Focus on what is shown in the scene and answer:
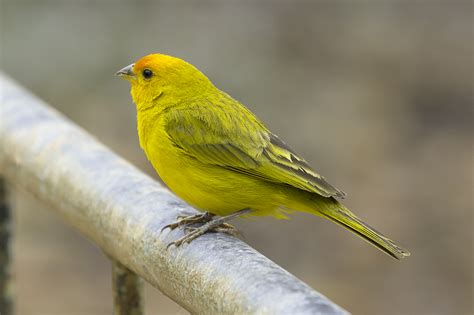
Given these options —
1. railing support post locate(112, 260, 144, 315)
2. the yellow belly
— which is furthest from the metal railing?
the yellow belly

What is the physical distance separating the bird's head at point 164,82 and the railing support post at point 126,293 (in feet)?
3.04

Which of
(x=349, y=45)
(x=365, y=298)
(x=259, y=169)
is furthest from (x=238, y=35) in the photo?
(x=259, y=169)

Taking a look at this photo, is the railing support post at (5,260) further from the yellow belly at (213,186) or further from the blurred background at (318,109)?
the blurred background at (318,109)

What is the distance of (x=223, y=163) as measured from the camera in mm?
4074

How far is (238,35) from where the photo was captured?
994cm

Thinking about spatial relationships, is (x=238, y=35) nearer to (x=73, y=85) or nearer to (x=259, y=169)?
(x=73, y=85)

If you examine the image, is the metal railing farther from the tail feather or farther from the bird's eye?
the tail feather

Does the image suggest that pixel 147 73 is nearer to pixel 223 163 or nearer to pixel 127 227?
pixel 223 163

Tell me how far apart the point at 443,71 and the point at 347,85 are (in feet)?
3.24

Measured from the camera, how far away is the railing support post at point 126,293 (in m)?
3.84

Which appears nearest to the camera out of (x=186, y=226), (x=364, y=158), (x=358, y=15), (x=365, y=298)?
(x=186, y=226)

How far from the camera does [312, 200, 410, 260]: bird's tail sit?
3629 millimetres

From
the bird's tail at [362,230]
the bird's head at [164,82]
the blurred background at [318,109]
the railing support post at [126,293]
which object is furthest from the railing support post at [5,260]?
the blurred background at [318,109]

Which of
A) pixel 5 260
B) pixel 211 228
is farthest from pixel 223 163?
pixel 5 260
